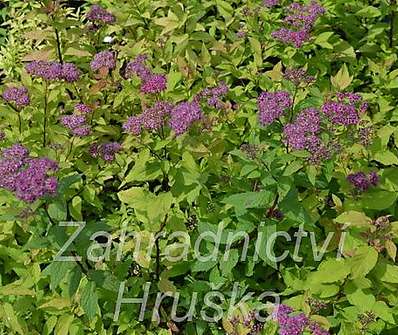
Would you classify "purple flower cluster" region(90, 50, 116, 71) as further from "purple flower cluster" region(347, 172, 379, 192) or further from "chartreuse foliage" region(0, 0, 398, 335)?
"purple flower cluster" region(347, 172, 379, 192)

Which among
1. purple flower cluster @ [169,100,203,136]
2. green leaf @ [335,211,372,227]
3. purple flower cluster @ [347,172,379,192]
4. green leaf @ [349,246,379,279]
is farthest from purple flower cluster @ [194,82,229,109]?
green leaf @ [349,246,379,279]

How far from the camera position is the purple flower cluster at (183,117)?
2.03 metres

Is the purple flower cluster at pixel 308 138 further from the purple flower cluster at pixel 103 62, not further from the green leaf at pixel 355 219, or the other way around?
the purple flower cluster at pixel 103 62

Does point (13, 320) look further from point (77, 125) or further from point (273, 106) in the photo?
point (273, 106)

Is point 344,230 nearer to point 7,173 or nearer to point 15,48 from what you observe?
point 7,173

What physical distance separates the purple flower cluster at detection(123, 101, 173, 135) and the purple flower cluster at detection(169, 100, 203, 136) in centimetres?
6

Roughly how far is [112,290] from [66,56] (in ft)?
4.66

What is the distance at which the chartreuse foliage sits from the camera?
2.01 metres

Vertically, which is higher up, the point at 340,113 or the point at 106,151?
the point at 340,113

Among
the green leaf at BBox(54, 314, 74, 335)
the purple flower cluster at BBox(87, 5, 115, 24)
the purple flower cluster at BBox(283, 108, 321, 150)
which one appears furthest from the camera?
the purple flower cluster at BBox(87, 5, 115, 24)

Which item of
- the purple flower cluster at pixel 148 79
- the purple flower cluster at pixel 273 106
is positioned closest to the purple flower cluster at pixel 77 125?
A: the purple flower cluster at pixel 148 79

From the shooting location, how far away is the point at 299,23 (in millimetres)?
2887

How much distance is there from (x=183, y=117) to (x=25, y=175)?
552 mm

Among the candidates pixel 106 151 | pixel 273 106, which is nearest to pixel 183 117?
pixel 273 106
